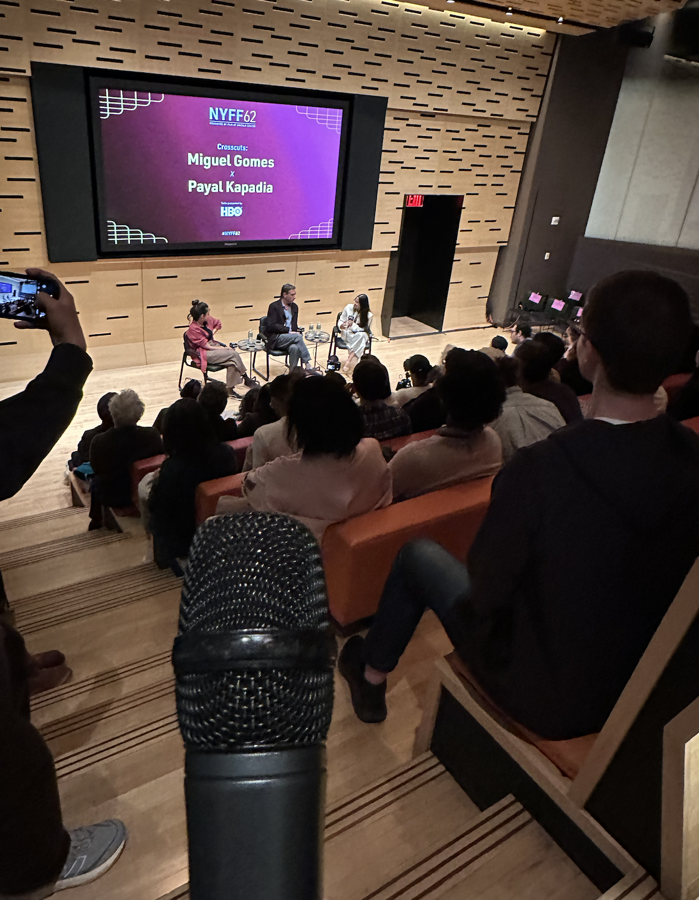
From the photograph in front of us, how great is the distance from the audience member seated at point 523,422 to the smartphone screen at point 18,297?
2.01m

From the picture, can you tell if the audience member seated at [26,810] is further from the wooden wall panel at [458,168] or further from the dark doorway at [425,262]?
the dark doorway at [425,262]

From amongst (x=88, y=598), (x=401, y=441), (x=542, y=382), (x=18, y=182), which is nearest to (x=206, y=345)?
(x=18, y=182)

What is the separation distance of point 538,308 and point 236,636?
9.71m

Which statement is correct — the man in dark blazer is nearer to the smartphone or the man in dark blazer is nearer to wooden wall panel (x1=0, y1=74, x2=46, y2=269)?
wooden wall panel (x1=0, y1=74, x2=46, y2=269)

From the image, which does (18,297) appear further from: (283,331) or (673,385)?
(283,331)

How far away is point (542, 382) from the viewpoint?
11.4 feet

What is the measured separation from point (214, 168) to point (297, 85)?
1314 mm

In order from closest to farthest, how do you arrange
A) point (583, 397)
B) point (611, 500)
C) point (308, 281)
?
point (611, 500) < point (583, 397) < point (308, 281)

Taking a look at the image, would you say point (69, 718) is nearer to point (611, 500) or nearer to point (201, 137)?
point (611, 500)

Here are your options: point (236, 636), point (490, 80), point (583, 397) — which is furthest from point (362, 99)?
point (236, 636)

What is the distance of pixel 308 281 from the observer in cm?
778

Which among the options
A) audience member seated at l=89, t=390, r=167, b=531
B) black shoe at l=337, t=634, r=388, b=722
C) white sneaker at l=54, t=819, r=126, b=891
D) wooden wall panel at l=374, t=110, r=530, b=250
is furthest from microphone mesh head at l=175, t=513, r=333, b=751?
wooden wall panel at l=374, t=110, r=530, b=250

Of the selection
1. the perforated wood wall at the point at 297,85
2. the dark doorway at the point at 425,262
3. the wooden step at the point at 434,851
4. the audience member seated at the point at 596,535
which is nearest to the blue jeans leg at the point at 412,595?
the audience member seated at the point at 596,535

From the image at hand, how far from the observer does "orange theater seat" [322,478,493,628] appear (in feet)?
6.83
